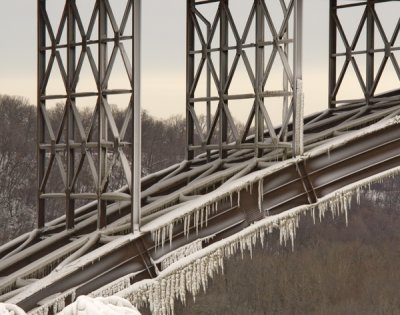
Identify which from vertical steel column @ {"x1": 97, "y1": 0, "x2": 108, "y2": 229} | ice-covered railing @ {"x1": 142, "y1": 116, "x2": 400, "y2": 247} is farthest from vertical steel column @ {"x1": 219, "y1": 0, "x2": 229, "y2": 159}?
vertical steel column @ {"x1": 97, "y1": 0, "x2": 108, "y2": 229}

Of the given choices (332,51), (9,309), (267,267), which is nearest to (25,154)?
(267,267)

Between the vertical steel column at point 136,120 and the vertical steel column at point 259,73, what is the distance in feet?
8.66

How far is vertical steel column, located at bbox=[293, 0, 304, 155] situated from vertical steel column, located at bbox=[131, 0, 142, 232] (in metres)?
2.27

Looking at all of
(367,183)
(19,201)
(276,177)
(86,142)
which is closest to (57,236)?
(86,142)

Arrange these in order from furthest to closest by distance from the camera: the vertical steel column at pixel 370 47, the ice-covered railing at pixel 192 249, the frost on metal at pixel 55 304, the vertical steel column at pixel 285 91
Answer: the vertical steel column at pixel 370 47 → the vertical steel column at pixel 285 91 → the ice-covered railing at pixel 192 249 → the frost on metal at pixel 55 304

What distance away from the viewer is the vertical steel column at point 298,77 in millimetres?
15531

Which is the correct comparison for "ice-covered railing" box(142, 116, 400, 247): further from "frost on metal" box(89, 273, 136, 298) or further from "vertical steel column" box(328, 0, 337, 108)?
"vertical steel column" box(328, 0, 337, 108)

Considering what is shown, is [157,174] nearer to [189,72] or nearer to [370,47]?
[189,72]

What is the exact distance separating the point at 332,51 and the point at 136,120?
7.56 meters

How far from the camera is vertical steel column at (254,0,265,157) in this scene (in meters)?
16.5

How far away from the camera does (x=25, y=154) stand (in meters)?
64.2

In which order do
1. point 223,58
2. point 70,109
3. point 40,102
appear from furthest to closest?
point 223,58 < point 40,102 < point 70,109

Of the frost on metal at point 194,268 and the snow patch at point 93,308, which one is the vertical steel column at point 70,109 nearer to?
the frost on metal at point 194,268

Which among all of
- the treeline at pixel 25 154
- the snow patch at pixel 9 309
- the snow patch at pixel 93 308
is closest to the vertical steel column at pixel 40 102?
the snow patch at pixel 9 309
